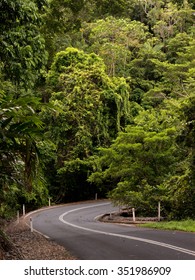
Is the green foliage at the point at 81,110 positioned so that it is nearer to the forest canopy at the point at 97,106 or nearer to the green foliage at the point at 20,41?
the forest canopy at the point at 97,106

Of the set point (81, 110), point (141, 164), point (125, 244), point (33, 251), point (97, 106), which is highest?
point (97, 106)

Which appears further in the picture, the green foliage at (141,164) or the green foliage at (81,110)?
the green foliage at (81,110)

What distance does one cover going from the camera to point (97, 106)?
3206cm

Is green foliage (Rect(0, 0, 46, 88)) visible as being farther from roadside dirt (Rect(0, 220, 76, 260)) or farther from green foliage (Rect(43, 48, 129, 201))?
green foliage (Rect(43, 48, 129, 201))

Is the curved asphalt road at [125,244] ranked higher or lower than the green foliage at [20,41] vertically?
lower

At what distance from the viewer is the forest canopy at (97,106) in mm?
7242

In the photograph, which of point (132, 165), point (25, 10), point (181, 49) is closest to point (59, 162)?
point (132, 165)

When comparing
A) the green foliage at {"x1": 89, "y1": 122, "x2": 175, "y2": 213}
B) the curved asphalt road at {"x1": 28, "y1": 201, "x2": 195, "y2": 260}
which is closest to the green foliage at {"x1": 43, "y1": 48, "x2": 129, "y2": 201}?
the green foliage at {"x1": 89, "y1": 122, "x2": 175, "y2": 213}

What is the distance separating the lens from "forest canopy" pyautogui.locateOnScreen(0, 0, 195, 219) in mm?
7242

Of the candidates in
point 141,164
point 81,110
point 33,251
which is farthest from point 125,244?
point 81,110

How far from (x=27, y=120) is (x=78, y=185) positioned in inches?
1061

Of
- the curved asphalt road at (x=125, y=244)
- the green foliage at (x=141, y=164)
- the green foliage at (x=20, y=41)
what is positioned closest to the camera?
the green foliage at (x=20, y=41)

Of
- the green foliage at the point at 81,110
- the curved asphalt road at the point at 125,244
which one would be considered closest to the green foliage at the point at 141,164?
the curved asphalt road at the point at 125,244

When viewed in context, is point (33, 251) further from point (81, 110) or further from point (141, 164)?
point (81, 110)
